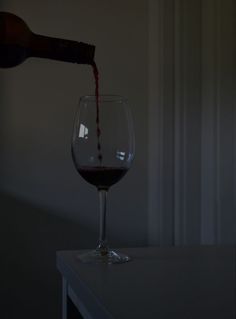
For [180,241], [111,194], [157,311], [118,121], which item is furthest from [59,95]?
[157,311]

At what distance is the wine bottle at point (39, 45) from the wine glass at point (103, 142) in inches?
3.6

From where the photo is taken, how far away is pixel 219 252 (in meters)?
0.63

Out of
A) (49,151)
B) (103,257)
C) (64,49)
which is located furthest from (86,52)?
(49,151)

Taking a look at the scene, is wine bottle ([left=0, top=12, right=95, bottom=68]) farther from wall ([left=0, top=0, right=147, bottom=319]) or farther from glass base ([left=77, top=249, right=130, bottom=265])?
wall ([left=0, top=0, right=147, bottom=319])

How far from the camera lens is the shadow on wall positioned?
75.5 inches

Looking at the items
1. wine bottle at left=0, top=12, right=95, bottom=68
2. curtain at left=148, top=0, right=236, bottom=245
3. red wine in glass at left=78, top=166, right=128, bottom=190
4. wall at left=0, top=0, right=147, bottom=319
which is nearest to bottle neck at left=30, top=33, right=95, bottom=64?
wine bottle at left=0, top=12, right=95, bottom=68

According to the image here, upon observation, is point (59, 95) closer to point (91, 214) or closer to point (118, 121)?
point (91, 214)

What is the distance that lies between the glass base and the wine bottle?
23 centimetres

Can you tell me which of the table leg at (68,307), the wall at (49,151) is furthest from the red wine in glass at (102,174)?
the wall at (49,151)

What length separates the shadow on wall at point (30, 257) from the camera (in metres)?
1.92

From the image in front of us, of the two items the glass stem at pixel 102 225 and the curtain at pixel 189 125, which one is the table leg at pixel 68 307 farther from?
the curtain at pixel 189 125

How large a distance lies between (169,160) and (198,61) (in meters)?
0.39

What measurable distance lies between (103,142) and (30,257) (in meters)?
1.44

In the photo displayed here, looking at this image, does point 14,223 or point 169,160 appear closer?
point 14,223
